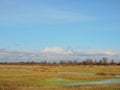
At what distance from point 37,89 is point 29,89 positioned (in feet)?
3.67

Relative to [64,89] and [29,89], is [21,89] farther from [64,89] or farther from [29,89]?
[64,89]

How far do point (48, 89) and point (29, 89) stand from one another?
262 centimetres

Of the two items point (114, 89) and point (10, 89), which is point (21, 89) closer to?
point (10, 89)

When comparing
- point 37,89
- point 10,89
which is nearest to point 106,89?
point 37,89

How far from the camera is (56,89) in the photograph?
37.7 metres

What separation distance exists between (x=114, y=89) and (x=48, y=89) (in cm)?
905

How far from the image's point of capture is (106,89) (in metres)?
37.7

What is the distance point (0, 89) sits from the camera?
36844mm

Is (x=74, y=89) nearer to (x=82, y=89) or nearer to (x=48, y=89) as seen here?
(x=82, y=89)

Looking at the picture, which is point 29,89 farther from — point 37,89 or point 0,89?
point 0,89

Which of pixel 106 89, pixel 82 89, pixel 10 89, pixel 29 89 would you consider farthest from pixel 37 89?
pixel 106 89

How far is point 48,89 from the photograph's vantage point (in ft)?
124

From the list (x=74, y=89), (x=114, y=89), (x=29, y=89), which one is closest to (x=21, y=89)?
(x=29, y=89)

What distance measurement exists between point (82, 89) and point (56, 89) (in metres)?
3.55
